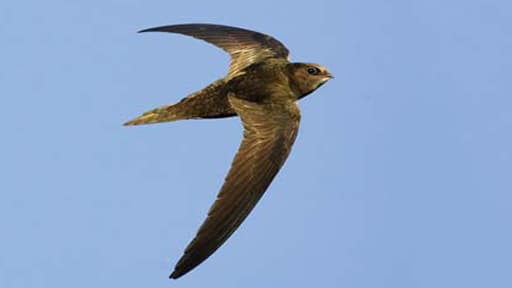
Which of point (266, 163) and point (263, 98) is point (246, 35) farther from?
point (266, 163)

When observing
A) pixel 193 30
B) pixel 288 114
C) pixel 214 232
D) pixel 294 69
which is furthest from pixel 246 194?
pixel 193 30

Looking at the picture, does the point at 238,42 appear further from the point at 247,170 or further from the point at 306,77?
the point at 247,170

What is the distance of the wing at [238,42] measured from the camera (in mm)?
16422

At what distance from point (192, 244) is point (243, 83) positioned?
11.5 ft

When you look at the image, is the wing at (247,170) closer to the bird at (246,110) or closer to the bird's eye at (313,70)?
the bird at (246,110)

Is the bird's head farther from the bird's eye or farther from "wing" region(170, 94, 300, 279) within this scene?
"wing" region(170, 94, 300, 279)

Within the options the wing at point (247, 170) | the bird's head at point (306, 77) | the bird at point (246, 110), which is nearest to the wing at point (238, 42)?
the bird at point (246, 110)

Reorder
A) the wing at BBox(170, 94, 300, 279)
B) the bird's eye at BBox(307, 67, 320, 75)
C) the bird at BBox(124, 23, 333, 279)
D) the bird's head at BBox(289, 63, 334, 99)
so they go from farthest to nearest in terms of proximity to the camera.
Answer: the bird's eye at BBox(307, 67, 320, 75), the bird's head at BBox(289, 63, 334, 99), the bird at BBox(124, 23, 333, 279), the wing at BBox(170, 94, 300, 279)

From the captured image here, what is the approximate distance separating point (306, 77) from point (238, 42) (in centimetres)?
146

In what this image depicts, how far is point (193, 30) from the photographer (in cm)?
1667

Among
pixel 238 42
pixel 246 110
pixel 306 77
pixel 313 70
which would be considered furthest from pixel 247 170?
pixel 238 42

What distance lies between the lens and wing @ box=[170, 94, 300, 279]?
12102mm

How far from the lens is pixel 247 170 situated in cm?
1331

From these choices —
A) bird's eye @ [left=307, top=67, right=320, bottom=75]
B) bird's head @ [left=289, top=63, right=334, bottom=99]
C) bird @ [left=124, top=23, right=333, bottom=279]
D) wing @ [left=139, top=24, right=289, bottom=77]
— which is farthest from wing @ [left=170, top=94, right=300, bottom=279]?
wing @ [left=139, top=24, right=289, bottom=77]
